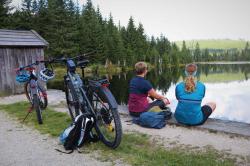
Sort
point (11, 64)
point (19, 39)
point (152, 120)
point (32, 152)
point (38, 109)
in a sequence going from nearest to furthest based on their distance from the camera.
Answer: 1. point (32, 152)
2. point (152, 120)
3. point (38, 109)
4. point (11, 64)
5. point (19, 39)

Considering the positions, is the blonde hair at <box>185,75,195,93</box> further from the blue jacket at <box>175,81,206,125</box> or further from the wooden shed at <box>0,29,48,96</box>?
the wooden shed at <box>0,29,48,96</box>

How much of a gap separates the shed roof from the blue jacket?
12.1m

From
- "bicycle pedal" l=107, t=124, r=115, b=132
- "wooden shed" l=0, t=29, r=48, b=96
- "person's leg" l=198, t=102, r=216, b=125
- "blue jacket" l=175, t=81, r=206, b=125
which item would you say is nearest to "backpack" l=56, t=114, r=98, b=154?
"bicycle pedal" l=107, t=124, r=115, b=132

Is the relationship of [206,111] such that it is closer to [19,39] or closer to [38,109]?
[38,109]

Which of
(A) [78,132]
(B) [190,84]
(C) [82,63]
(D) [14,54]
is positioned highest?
(D) [14,54]

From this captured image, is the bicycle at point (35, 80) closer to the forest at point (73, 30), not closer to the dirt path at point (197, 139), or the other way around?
the dirt path at point (197, 139)

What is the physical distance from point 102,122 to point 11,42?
1240 centimetres

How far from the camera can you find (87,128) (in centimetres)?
566

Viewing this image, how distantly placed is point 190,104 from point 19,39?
43.0 ft

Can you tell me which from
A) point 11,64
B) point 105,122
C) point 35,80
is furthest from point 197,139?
point 11,64

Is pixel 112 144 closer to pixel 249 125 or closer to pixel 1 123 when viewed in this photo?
pixel 249 125

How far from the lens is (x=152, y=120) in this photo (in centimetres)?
709

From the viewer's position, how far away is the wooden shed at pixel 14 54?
15.8 metres

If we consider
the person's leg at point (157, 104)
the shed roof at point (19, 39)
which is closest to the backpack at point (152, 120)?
the person's leg at point (157, 104)
